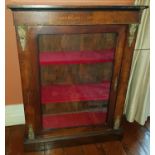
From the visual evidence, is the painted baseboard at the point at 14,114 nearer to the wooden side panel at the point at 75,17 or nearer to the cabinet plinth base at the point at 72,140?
the cabinet plinth base at the point at 72,140

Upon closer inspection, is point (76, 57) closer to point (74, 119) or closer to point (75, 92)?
point (75, 92)

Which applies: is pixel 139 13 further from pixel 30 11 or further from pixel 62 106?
pixel 62 106

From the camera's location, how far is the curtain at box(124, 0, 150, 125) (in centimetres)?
163

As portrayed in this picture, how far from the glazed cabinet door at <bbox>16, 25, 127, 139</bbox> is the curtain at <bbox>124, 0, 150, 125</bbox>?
303 millimetres

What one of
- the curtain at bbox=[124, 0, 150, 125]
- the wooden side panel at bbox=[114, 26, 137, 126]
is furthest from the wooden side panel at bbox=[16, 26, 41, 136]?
the curtain at bbox=[124, 0, 150, 125]

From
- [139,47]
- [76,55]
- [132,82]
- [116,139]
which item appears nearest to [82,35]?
[76,55]

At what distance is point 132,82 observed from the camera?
5.91ft

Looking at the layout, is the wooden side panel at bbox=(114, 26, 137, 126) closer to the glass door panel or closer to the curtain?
the glass door panel

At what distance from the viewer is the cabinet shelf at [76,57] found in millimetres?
1421

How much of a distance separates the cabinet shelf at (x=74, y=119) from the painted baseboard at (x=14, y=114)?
0.37 m

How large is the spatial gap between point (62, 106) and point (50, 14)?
721 millimetres

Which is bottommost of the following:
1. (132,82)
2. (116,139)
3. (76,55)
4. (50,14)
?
(116,139)

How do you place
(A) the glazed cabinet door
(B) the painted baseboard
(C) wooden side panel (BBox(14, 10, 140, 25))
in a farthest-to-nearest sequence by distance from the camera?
(B) the painted baseboard, (A) the glazed cabinet door, (C) wooden side panel (BBox(14, 10, 140, 25))

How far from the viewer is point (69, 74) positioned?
153 centimetres
